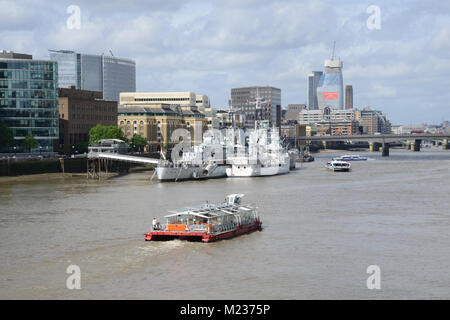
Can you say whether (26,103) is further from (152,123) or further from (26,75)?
(152,123)

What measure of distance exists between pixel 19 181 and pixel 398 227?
57.3 m

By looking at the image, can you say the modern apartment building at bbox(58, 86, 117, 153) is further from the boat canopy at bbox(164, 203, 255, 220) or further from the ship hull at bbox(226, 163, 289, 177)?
the boat canopy at bbox(164, 203, 255, 220)

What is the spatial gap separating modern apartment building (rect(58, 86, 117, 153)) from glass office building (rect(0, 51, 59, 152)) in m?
10.00

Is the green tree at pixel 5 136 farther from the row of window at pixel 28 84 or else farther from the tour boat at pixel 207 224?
the tour boat at pixel 207 224

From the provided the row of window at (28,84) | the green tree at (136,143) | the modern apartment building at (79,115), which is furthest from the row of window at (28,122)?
the green tree at (136,143)

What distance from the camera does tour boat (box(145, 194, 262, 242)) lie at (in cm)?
4128

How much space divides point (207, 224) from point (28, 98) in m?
77.8

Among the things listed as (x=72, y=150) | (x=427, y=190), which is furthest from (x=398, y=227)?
(x=72, y=150)

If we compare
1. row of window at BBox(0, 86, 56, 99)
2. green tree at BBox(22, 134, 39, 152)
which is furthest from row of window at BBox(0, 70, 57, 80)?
green tree at BBox(22, 134, 39, 152)

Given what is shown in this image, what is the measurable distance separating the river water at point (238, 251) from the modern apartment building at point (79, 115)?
6364cm

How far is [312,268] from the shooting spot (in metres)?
34.5

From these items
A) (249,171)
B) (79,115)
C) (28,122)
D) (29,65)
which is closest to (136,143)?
(79,115)
